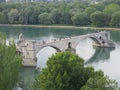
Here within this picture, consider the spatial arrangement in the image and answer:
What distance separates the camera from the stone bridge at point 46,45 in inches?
1432

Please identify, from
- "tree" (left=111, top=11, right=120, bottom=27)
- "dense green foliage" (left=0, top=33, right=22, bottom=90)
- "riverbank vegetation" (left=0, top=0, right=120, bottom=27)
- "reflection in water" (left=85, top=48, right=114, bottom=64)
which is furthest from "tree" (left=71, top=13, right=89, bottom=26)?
"dense green foliage" (left=0, top=33, right=22, bottom=90)

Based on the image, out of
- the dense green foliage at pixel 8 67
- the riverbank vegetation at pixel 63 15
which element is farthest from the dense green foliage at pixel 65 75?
the riverbank vegetation at pixel 63 15

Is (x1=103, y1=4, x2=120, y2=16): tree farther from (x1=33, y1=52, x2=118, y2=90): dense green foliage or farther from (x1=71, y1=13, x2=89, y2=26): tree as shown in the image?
(x1=33, y1=52, x2=118, y2=90): dense green foliage

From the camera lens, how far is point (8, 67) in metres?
19.2

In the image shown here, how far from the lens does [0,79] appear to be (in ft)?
61.6

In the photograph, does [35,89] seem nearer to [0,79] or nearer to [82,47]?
[0,79]

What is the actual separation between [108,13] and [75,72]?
4715 cm

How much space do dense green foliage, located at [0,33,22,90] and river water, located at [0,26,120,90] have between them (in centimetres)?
257

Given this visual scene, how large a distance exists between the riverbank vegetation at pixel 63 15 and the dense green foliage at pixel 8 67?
4357cm

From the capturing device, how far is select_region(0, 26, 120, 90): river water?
105 ft

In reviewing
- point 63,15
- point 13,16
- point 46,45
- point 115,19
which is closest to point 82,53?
point 46,45

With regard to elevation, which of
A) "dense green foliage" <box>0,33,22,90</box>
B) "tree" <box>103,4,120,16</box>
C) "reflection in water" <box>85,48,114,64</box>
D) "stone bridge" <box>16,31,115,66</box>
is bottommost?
"reflection in water" <box>85,48,114,64</box>

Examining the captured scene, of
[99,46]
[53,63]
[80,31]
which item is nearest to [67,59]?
[53,63]

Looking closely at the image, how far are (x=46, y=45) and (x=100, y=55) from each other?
645 cm
